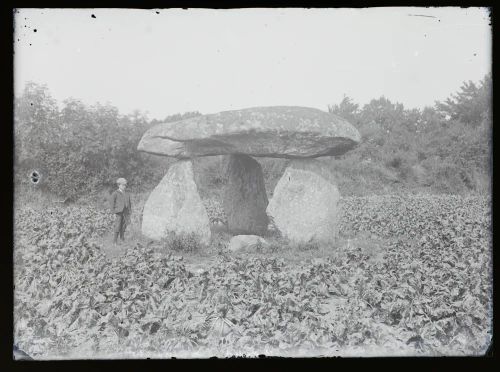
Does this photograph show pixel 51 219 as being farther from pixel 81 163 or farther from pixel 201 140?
pixel 81 163

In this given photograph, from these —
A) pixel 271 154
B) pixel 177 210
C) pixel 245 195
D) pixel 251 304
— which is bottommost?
pixel 251 304

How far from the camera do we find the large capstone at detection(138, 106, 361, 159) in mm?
10922

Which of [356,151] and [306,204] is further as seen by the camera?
[356,151]

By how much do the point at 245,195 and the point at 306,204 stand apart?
265 cm

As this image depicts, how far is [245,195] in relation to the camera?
1372cm

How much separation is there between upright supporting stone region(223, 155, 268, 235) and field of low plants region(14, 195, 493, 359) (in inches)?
157

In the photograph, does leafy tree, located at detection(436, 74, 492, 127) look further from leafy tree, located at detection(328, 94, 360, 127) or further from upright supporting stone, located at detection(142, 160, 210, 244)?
upright supporting stone, located at detection(142, 160, 210, 244)

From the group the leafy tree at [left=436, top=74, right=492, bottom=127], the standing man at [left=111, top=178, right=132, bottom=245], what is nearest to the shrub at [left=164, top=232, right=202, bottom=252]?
the standing man at [left=111, top=178, right=132, bottom=245]

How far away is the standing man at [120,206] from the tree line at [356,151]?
2.88 metres

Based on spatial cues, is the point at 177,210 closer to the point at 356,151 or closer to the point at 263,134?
the point at 263,134

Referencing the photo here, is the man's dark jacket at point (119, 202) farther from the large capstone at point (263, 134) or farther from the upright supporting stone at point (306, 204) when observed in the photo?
the upright supporting stone at point (306, 204)

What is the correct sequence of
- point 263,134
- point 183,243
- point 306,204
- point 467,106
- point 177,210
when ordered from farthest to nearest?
point 467,106 → point 177,210 → point 306,204 → point 263,134 → point 183,243

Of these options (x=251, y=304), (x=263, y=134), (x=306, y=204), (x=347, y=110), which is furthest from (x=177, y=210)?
(x=347, y=110)

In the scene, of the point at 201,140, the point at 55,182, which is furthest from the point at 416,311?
the point at 55,182
